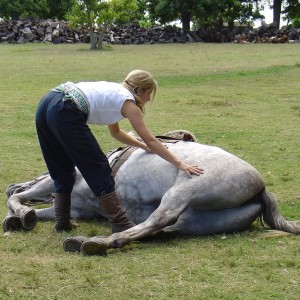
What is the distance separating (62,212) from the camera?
21.1 feet

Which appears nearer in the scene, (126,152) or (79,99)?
(79,99)

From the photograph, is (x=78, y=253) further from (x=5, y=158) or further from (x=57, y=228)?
(x=5, y=158)

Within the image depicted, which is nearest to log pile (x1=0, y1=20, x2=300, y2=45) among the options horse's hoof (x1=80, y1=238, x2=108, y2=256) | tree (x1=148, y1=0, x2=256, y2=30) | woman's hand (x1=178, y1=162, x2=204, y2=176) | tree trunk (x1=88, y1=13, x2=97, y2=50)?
tree (x1=148, y1=0, x2=256, y2=30)

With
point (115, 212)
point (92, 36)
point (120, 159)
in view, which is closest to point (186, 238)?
point (115, 212)

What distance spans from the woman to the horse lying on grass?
0.66 feet

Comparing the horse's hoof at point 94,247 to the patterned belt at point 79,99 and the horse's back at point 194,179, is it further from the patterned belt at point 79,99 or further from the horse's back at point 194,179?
the patterned belt at point 79,99

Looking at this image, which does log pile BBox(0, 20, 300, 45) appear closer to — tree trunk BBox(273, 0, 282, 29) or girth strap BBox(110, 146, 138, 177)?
tree trunk BBox(273, 0, 282, 29)

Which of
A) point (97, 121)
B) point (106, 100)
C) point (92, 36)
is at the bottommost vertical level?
point (92, 36)

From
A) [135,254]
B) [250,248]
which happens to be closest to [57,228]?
[135,254]

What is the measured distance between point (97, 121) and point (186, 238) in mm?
1182

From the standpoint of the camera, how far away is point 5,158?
9984mm

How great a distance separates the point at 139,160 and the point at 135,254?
1130 mm

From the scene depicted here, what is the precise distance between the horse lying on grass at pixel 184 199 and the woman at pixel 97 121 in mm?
202

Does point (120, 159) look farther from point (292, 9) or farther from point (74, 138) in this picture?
point (292, 9)
